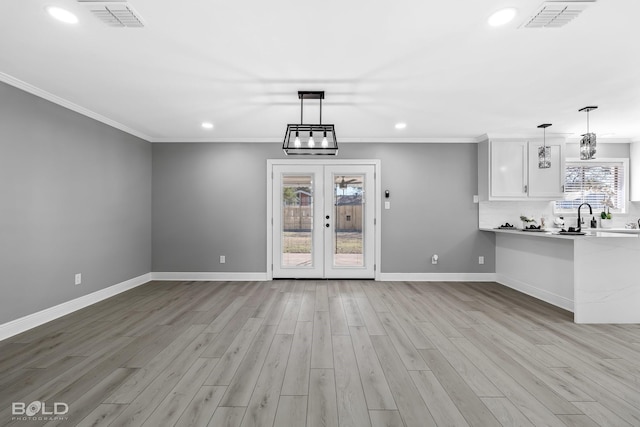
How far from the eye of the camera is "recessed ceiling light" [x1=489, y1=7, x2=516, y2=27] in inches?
77.0

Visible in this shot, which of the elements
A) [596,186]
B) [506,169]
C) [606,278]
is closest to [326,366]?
[606,278]

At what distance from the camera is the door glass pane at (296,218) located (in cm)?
541

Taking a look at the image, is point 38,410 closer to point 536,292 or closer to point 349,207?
point 349,207

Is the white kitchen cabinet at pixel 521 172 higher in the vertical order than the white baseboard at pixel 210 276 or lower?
higher

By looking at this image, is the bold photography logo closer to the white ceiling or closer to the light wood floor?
the light wood floor

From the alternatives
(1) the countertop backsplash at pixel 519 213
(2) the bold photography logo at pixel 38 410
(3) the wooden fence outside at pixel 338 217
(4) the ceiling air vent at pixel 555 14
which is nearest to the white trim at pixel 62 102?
(3) the wooden fence outside at pixel 338 217

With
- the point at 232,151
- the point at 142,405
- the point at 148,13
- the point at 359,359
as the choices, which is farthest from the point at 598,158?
the point at 142,405

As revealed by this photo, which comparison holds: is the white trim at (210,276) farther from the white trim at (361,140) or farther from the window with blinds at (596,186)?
the window with blinds at (596,186)

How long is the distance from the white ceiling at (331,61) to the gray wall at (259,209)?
116cm

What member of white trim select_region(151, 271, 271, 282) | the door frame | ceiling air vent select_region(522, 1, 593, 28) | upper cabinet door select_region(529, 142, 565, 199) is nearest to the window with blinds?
upper cabinet door select_region(529, 142, 565, 199)

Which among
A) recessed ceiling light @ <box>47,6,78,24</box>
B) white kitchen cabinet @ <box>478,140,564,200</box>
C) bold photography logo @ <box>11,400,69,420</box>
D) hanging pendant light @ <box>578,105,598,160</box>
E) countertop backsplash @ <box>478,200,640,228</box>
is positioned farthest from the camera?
countertop backsplash @ <box>478,200,640,228</box>

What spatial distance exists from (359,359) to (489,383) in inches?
38.0

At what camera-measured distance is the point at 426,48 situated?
2395 millimetres

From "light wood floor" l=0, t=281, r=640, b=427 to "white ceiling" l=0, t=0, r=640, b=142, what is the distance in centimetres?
256
